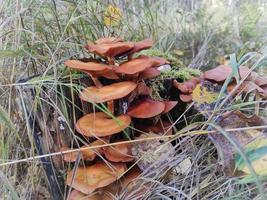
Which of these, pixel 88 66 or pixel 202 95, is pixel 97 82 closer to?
pixel 88 66

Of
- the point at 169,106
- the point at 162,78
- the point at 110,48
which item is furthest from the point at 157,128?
the point at 110,48

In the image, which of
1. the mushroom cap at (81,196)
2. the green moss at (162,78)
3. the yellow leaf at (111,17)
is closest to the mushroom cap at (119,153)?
the mushroom cap at (81,196)

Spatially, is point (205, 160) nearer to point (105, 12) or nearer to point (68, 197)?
point (68, 197)

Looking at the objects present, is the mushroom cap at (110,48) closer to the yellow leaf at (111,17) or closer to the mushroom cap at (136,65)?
the mushroom cap at (136,65)

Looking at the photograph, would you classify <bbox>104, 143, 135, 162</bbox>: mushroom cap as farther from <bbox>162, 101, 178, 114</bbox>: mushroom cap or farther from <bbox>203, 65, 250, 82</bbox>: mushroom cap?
<bbox>203, 65, 250, 82</bbox>: mushroom cap

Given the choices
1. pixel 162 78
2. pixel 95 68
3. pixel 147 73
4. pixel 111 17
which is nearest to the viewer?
pixel 95 68

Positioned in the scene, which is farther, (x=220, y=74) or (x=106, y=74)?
(x=220, y=74)

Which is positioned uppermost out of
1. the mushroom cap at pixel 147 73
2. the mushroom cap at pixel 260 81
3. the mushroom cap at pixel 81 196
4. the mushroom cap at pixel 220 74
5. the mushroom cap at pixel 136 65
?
the mushroom cap at pixel 136 65
